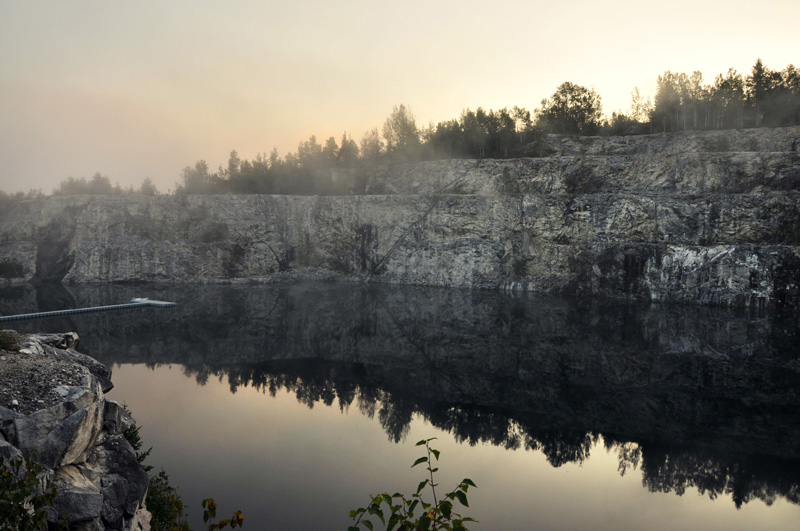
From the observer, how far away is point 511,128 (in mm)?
90250

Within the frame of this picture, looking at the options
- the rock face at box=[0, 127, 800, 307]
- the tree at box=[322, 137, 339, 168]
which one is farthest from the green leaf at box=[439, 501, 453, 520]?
the tree at box=[322, 137, 339, 168]

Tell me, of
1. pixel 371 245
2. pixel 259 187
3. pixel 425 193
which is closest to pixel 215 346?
pixel 371 245

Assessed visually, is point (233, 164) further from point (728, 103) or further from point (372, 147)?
point (728, 103)

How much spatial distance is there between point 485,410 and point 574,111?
253 ft

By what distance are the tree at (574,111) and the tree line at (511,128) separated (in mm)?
167

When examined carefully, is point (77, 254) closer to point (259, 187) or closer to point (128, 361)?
point (259, 187)

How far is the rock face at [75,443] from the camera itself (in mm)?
10406

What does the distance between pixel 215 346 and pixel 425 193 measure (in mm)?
47931

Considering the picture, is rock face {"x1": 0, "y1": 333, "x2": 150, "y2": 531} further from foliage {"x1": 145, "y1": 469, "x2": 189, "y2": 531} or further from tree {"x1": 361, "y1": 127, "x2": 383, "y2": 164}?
tree {"x1": 361, "y1": 127, "x2": 383, "y2": 164}

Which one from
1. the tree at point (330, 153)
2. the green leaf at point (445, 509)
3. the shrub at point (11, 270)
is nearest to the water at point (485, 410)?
the green leaf at point (445, 509)

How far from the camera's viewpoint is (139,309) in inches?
1966

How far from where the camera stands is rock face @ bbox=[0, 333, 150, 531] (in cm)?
1041

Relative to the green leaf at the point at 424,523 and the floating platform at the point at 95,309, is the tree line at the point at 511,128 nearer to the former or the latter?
the floating platform at the point at 95,309

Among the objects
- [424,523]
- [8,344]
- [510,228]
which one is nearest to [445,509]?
[424,523]
